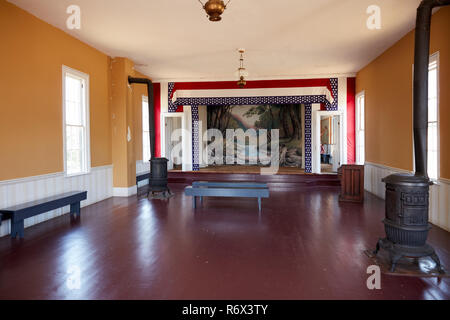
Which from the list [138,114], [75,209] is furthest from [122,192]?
[138,114]

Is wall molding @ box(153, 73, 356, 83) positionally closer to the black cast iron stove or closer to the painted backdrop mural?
the painted backdrop mural

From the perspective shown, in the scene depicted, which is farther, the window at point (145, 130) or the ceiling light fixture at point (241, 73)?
the window at point (145, 130)

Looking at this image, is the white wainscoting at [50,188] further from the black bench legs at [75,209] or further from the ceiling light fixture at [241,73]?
the ceiling light fixture at [241,73]

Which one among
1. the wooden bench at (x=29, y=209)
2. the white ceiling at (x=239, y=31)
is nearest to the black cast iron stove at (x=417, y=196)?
the white ceiling at (x=239, y=31)

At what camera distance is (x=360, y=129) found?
9219 mm

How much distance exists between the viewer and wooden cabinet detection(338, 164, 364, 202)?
6852mm

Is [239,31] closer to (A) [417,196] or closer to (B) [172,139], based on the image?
(A) [417,196]

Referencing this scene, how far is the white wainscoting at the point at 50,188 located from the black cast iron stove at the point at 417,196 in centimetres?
525

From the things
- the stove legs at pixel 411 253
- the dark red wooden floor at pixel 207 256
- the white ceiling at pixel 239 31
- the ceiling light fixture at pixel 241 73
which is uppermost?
the white ceiling at pixel 239 31

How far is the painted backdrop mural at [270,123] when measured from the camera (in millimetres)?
13320

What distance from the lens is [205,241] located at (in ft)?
13.8

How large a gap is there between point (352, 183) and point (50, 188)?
6304 millimetres

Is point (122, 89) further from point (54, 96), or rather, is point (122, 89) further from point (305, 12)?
point (305, 12)

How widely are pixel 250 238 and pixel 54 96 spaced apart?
4378 millimetres
